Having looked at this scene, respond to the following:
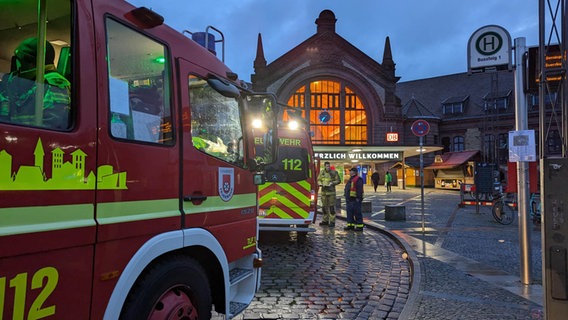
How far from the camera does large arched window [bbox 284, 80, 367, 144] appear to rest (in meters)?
47.8

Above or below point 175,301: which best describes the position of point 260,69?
above

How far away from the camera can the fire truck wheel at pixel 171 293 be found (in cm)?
258

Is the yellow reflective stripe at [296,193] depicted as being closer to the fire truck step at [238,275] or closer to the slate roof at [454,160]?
the fire truck step at [238,275]

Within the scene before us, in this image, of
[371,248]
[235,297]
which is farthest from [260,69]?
[235,297]

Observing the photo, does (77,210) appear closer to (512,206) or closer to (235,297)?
(235,297)

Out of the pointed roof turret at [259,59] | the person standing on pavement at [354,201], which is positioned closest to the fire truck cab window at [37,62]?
the person standing on pavement at [354,201]

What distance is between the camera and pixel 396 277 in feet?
21.5

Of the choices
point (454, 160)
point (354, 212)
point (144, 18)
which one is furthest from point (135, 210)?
point (454, 160)

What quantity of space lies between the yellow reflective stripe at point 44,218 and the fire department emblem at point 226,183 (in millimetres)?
1375

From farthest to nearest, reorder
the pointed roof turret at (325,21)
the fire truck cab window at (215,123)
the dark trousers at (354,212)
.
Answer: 1. the pointed roof turret at (325,21)
2. the dark trousers at (354,212)
3. the fire truck cab window at (215,123)

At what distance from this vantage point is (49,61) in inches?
88.7

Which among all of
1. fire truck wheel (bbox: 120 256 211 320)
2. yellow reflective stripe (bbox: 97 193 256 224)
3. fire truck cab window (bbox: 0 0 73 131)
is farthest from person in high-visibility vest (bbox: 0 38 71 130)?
fire truck wheel (bbox: 120 256 211 320)

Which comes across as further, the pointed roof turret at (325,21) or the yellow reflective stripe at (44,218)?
the pointed roof turret at (325,21)

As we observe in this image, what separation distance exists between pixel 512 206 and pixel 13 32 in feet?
44.3
